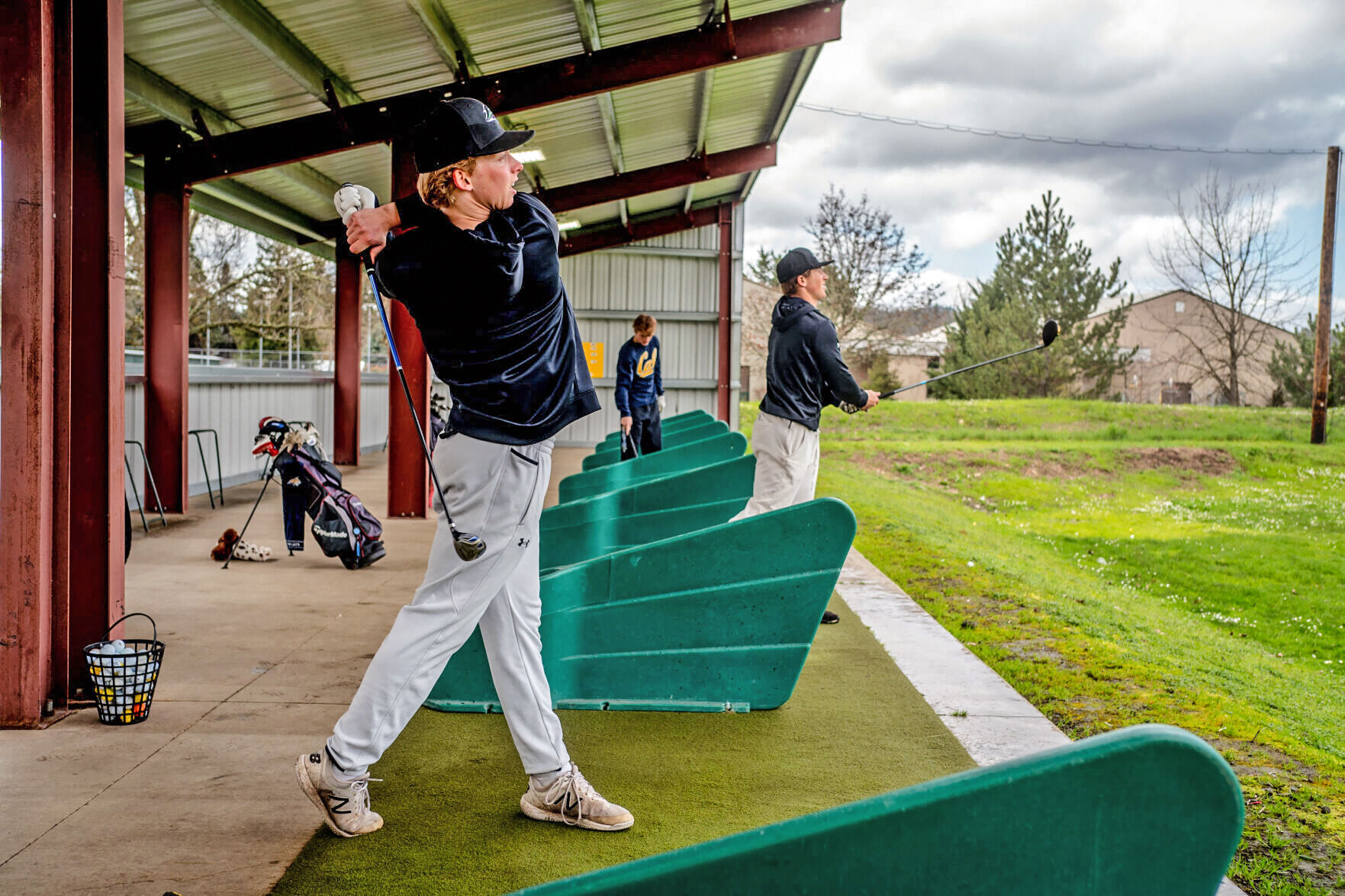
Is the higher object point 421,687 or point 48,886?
point 421,687

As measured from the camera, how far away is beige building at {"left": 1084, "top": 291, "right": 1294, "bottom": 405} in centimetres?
4856

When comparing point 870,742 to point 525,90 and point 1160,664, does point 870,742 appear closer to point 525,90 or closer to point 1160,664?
point 1160,664

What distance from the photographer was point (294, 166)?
12.9 m

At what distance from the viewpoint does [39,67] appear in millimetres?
3926

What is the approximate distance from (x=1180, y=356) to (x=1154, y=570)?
41132mm

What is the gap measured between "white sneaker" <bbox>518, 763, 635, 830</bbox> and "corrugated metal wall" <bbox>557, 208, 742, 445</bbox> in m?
19.4

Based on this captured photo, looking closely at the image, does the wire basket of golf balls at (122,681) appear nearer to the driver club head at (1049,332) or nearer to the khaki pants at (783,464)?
the khaki pants at (783,464)

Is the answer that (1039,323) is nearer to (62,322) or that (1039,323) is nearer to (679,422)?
(679,422)

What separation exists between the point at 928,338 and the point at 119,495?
54.4 meters

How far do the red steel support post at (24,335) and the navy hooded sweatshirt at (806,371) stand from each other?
11.1 ft

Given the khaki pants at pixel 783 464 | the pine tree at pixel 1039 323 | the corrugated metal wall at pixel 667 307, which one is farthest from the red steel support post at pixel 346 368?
the pine tree at pixel 1039 323

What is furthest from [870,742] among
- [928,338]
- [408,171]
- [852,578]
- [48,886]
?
[928,338]

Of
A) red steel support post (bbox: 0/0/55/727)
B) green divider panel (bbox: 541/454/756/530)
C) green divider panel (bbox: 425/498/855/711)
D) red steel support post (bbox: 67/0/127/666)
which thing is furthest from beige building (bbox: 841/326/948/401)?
red steel support post (bbox: 0/0/55/727)

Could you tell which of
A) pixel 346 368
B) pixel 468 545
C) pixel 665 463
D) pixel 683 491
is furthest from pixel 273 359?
pixel 468 545
